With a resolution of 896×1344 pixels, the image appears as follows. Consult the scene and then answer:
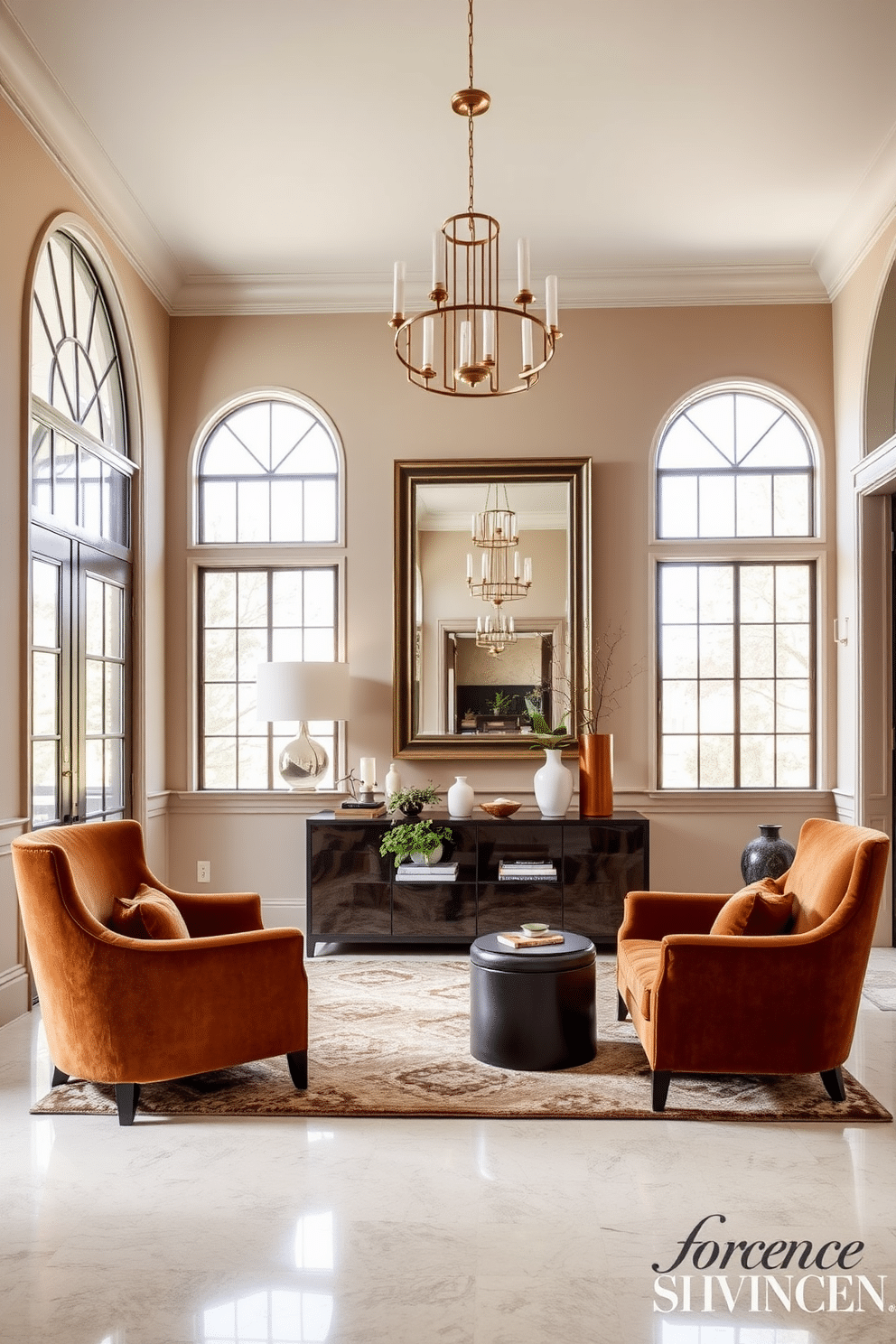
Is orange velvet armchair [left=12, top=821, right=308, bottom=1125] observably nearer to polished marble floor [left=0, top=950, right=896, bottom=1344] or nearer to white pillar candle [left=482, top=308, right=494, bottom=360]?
polished marble floor [left=0, top=950, right=896, bottom=1344]

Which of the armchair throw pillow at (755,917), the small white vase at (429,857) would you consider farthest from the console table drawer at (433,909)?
the armchair throw pillow at (755,917)

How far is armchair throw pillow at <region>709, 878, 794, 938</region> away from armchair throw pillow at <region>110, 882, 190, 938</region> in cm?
179

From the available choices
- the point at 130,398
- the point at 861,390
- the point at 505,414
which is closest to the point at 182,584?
the point at 130,398

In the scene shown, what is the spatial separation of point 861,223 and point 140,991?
4.95 metres

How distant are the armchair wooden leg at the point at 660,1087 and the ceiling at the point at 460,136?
3709 millimetres

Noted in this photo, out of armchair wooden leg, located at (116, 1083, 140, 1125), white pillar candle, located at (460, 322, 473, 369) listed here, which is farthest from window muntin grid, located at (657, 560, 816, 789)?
armchair wooden leg, located at (116, 1083, 140, 1125)

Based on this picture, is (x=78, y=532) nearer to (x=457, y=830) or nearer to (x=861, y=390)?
(x=457, y=830)

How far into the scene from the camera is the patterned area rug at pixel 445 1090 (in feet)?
10.7

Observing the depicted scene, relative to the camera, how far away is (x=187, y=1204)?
2.67 meters

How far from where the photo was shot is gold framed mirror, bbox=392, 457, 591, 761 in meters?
6.03

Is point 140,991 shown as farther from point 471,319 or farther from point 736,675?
point 736,675

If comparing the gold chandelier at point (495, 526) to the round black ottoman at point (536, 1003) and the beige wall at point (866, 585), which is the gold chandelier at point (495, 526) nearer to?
the beige wall at point (866, 585)

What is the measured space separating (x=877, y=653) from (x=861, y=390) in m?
1.39

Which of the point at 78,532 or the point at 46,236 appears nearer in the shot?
the point at 46,236
